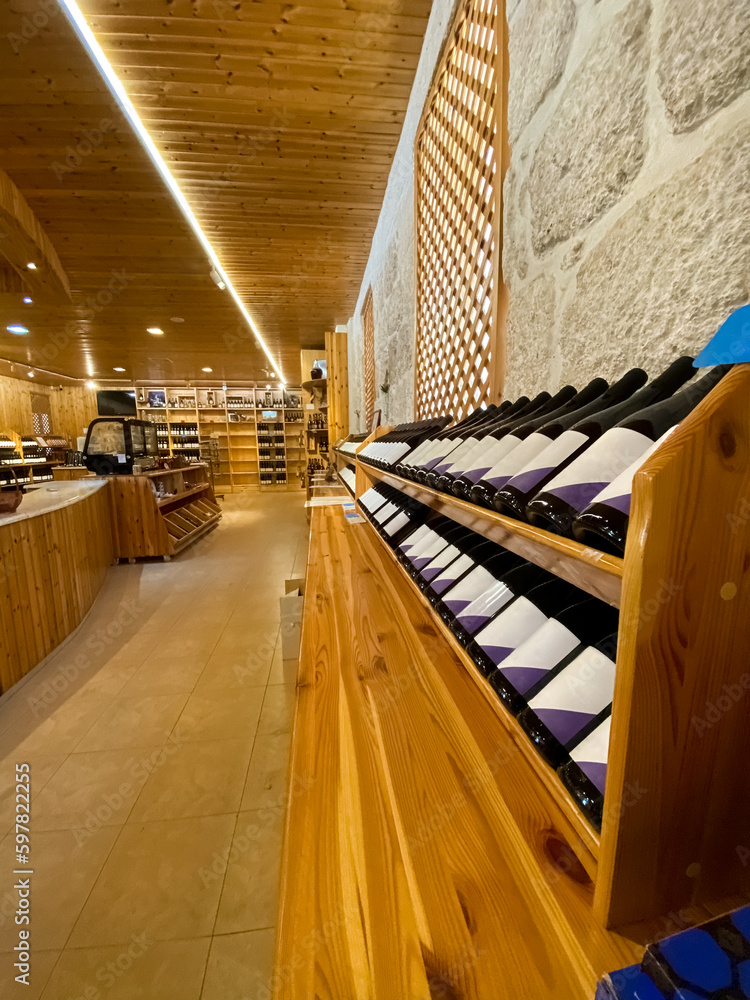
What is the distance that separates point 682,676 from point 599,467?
0.73ft

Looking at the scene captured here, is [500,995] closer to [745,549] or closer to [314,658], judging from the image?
[745,549]

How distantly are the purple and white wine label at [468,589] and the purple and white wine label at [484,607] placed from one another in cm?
2

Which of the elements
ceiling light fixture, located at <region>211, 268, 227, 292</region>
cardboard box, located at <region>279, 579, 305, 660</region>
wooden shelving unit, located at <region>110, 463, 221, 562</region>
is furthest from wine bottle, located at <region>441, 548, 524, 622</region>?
ceiling light fixture, located at <region>211, 268, 227, 292</region>

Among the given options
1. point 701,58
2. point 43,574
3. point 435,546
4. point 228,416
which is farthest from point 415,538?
point 228,416

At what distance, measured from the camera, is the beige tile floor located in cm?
104

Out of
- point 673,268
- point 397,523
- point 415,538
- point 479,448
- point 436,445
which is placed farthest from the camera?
point 397,523

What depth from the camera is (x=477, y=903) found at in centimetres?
45

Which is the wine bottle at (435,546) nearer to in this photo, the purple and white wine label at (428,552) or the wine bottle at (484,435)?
the purple and white wine label at (428,552)

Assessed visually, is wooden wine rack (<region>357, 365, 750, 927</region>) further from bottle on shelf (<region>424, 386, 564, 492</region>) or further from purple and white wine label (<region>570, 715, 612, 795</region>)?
bottle on shelf (<region>424, 386, 564, 492</region>)

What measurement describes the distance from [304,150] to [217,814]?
3.95m

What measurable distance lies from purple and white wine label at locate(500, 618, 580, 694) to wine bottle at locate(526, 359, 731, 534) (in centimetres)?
24

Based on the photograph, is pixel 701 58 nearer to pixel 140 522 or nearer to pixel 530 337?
pixel 530 337

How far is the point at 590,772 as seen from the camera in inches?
17.6

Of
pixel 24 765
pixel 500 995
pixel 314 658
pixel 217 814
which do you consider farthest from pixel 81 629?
pixel 500 995
